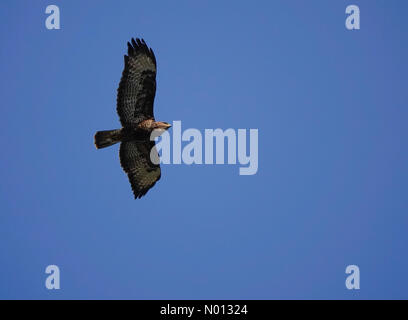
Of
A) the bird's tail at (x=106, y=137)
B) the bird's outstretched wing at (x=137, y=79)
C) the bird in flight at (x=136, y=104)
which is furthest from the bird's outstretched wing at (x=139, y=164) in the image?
the bird's outstretched wing at (x=137, y=79)

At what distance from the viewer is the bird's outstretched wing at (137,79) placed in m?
10.9

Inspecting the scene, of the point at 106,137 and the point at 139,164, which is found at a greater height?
the point at 106,137

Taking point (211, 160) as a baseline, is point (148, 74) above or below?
above

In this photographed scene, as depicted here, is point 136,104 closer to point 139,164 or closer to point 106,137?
point 106,137

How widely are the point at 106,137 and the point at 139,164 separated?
3.49ft

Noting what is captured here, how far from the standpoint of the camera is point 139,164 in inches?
477

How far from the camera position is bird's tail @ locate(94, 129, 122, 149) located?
37.0 ft

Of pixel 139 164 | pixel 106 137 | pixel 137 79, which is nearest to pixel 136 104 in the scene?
pixel 137 79

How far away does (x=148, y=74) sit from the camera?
1094 cm
